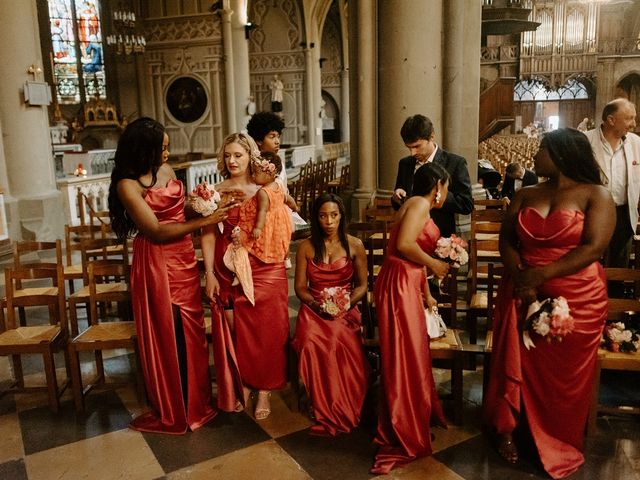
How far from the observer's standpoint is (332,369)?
129 inches

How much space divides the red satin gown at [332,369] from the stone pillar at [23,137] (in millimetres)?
6983

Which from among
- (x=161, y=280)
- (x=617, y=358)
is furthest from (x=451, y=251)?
(x=161, y=280)

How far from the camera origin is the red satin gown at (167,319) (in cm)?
326

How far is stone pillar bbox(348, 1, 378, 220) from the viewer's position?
23.0 feet

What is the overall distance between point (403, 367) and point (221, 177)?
6293 mm

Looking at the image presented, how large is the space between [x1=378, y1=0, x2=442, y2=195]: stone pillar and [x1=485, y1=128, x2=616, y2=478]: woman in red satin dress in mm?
4005

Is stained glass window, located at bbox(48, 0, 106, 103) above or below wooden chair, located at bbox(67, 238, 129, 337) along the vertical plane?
above

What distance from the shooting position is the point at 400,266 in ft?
9.98

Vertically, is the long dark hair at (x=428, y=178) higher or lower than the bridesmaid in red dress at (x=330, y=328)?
higher

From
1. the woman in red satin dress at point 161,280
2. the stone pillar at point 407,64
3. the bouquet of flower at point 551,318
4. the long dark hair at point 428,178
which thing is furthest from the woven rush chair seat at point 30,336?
the stone pillar at point 407,64

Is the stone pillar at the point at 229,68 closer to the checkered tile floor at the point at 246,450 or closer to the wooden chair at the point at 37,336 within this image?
the wooden chair at the point at 37,336

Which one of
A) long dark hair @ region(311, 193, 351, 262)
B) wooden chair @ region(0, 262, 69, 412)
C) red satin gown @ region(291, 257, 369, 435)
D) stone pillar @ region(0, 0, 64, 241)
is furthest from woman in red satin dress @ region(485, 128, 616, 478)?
stone pillar @ region(0, 0, 64, 241)

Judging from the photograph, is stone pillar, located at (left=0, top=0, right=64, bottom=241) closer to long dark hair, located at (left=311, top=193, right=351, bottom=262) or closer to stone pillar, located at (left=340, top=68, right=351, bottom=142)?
long dark hair, located at (left=311, top=193, right=351, bottom=262)

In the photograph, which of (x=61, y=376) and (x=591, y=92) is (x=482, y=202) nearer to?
(x=61, y=376)
